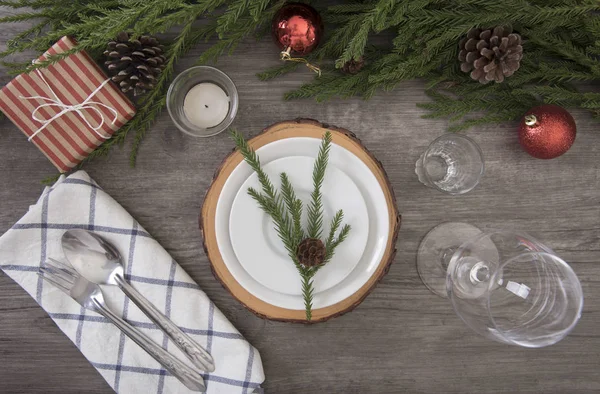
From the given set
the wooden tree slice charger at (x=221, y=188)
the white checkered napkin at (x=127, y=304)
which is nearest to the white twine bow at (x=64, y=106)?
the white checkered napkin at (x=127, y=304)

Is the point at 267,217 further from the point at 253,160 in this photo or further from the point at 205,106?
the point at 205,106

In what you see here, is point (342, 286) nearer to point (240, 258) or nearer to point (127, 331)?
point (240, 258)

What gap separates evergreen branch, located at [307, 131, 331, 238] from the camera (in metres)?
0.72

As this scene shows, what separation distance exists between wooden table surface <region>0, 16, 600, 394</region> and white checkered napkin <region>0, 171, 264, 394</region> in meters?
0.03

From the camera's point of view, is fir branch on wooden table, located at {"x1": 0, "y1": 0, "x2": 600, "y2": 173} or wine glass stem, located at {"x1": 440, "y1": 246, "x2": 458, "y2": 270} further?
wine glass stem, located at {"x1": 440, "y1": 246, "x2": 458, "y2": 270}

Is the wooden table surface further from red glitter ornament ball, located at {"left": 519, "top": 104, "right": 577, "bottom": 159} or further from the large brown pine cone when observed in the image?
the large brown pine cone

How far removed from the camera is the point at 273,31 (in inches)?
31.2

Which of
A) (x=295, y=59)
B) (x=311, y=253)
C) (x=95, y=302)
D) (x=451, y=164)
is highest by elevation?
(x=295, y=59)

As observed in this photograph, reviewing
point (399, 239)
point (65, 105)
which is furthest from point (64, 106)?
point (399, 239)

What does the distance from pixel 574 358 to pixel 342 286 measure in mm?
510

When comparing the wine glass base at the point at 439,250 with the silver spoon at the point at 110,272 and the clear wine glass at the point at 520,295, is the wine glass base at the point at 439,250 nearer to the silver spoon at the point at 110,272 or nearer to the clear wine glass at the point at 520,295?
the clear wine glass at the point at 520,295

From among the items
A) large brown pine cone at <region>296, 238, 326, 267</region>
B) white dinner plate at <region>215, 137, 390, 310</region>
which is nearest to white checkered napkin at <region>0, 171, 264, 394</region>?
white dinner plate at <region>215, 137, 390, 310</region>

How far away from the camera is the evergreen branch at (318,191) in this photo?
724 millimetres

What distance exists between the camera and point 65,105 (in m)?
0.78
